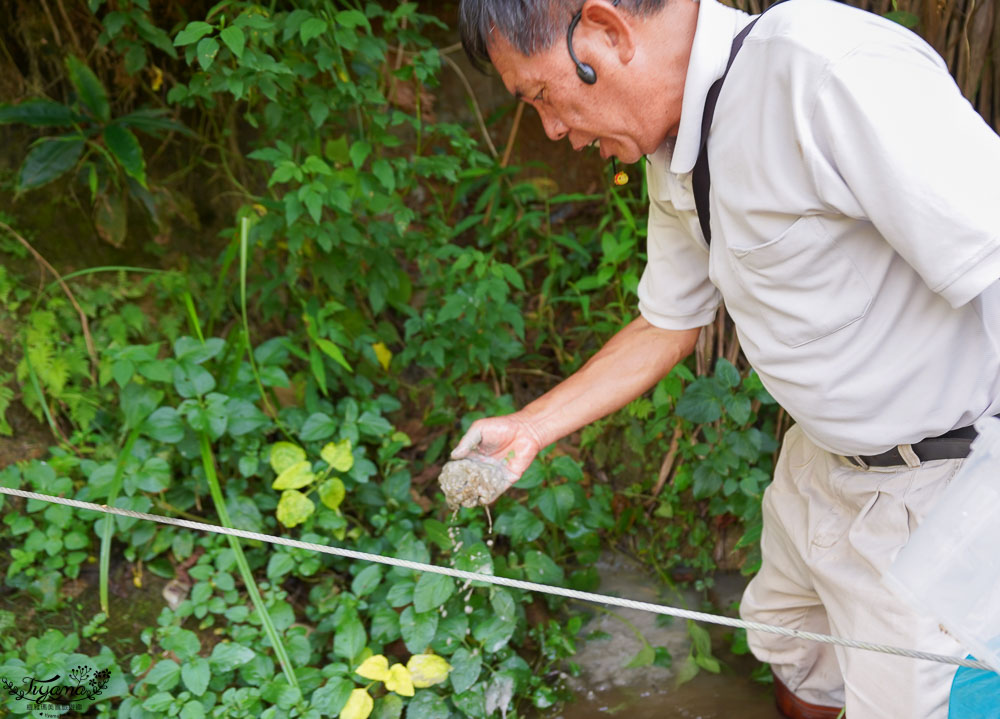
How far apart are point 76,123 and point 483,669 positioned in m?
2.13

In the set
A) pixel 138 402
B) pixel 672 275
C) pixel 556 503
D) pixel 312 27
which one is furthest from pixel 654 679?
pixel 312 27

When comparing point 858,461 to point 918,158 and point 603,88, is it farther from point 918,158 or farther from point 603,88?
point 603,88

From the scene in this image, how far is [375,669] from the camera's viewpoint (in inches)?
77.6

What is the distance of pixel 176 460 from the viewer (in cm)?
246

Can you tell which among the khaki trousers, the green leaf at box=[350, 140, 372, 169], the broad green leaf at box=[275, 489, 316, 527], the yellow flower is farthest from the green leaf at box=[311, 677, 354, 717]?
the green leaf at box=[350, 140, 372, 169]

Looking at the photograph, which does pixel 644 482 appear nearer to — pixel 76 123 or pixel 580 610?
pixel 580 610

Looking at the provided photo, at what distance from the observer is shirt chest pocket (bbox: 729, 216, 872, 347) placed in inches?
46.3

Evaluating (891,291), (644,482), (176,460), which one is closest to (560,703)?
(644,482)

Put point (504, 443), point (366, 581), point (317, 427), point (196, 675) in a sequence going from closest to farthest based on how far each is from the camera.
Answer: point (504, 443)
point (196, 675)
point (366, 581)
point (317, 427)

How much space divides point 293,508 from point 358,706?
60 centimetres

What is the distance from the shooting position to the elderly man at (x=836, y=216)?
1.03m

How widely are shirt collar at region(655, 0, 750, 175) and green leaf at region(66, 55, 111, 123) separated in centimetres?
214

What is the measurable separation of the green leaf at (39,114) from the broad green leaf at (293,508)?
4.65 feet

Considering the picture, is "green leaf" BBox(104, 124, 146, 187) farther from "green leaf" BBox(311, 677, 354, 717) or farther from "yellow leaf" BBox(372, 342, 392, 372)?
"green leaf" BBox(311, 677, 354, 717)
